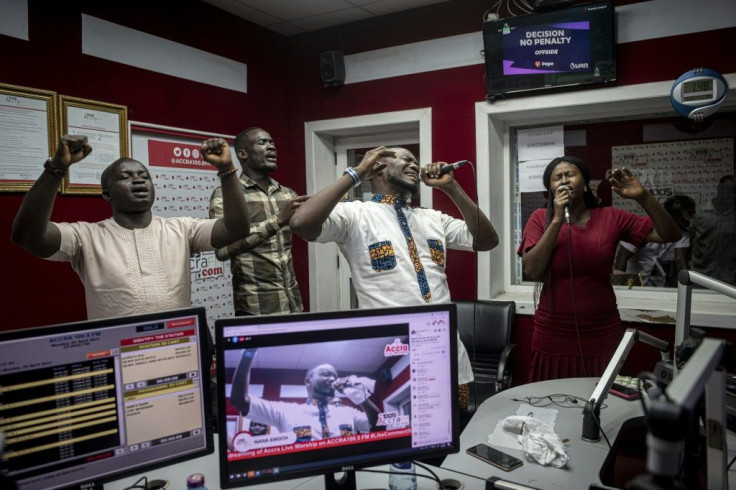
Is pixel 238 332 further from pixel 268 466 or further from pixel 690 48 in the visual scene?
pixel 690 48

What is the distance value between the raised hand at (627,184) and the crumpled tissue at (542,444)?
123 cm

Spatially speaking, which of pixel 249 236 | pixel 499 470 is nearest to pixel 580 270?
pixel 499 470

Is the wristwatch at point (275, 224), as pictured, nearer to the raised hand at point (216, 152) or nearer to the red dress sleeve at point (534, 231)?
the raised hand at point (216, 152)

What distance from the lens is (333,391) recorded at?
1202 mm

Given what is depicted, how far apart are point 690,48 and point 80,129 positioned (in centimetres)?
337

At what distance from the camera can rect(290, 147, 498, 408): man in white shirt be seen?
81.0 inches

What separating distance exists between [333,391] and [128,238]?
1.24 m

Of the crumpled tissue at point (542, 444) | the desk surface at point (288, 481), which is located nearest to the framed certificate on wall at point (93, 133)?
the desk surface at point (288, 481)

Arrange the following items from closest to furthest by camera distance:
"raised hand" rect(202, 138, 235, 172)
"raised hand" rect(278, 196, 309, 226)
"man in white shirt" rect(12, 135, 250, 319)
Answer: "man in white shirt" rect(12, 135, 250, 319) → "raised hand" rect(202, 138, 235, 172) → "raised hand" rect(278, 196, 309, 226)

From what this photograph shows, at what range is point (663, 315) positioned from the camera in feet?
9.92

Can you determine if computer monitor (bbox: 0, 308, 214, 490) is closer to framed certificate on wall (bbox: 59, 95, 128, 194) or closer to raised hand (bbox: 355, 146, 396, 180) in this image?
raised hand (bbox: 355, 146, 396, 180)

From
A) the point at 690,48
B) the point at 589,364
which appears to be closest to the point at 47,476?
the point at 589,364

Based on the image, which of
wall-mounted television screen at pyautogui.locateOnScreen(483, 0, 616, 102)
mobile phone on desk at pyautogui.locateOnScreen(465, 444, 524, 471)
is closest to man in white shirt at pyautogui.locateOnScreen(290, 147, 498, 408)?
mobile phone on desk at pyautogui.locateOnScreen(465, 444, 524, 471)

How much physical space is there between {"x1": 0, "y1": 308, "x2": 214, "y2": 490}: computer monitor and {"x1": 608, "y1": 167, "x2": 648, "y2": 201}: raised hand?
1.99m
